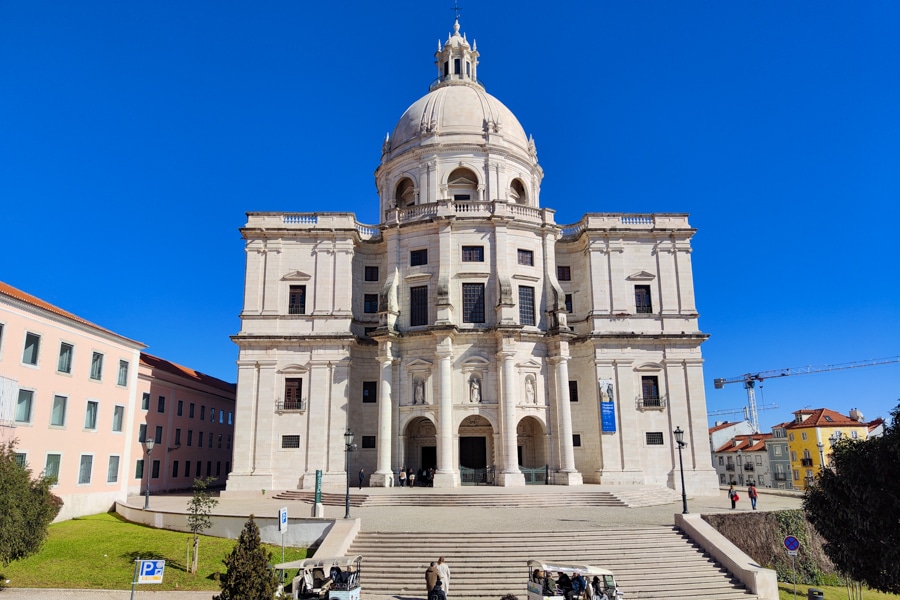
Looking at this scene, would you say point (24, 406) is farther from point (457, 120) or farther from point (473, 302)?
point (457, 120)

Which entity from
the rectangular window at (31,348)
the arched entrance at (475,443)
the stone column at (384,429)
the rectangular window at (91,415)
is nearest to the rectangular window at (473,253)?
the stone column at (384,429)

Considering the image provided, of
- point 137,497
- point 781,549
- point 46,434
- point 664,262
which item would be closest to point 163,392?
point 137,497

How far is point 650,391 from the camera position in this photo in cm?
4162

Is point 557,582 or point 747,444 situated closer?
point 557,582

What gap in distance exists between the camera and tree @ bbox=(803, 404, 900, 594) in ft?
58.9

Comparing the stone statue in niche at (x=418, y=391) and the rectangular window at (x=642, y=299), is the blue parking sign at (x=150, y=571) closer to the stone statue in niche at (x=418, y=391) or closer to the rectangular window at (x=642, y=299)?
the stone statue in niche at (x=418, y=391)

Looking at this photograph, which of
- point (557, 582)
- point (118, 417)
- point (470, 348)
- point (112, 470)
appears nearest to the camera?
point (557, 582)

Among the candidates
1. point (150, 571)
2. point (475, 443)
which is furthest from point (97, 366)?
point (150, 571)

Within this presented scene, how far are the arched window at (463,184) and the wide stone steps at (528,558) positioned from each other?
2870 cm

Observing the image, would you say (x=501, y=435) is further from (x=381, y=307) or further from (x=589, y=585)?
(x=589, y=585)

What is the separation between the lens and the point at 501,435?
38.5 m

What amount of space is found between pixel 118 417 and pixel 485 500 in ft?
71.6

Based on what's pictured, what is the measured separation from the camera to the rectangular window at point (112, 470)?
1389 inches

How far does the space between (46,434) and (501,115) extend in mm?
36253
